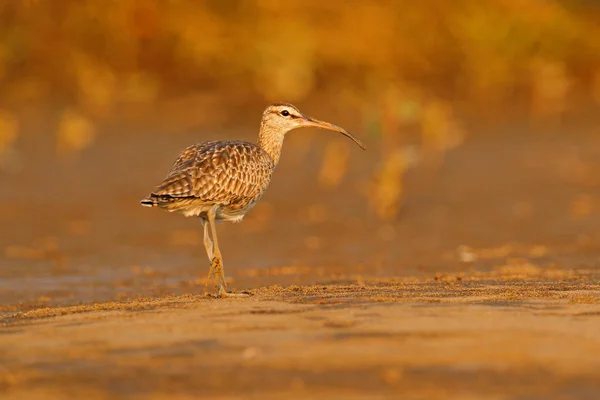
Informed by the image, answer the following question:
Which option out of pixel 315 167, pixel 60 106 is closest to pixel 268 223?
pixel 315 167

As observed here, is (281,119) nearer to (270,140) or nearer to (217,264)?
(270,140)

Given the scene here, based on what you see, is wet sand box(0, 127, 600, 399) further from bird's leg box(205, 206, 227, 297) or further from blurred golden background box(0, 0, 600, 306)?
bird's leg box(205, 206, 227, 297)

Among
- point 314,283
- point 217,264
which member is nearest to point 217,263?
point 217,264

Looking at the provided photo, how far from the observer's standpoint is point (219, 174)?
403 inches

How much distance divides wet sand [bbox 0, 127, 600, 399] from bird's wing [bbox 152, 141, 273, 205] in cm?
82

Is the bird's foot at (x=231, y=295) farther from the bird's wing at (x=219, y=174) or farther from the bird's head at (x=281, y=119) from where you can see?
the bird's head at (x=281, y=119)

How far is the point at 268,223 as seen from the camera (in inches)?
587

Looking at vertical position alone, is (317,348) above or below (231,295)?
below

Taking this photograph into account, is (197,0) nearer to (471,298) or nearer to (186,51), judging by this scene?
(186,51)

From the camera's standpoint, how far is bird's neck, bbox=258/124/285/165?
11587 mm

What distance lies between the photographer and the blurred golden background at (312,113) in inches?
584

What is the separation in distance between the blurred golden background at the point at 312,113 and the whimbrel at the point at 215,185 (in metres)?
2.26

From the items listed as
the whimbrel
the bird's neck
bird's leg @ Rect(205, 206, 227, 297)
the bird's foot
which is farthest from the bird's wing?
the bird's foot

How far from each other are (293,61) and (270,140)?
9.02 m
